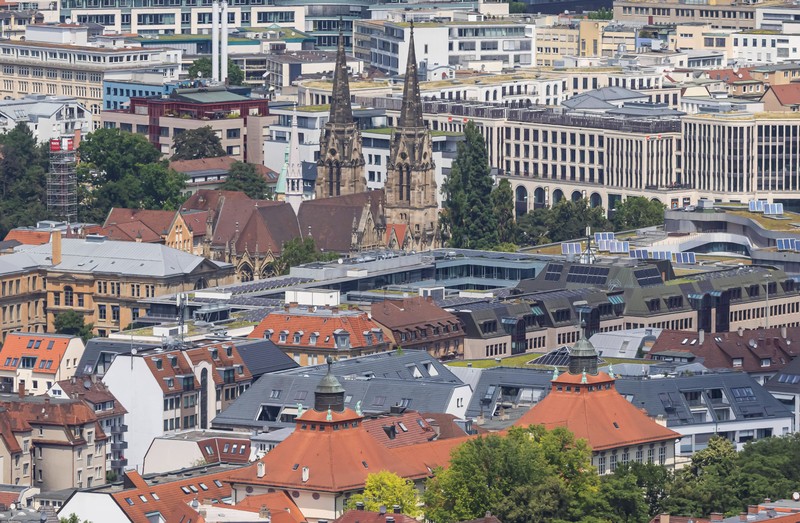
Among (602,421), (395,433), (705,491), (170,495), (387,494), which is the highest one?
(602,421)

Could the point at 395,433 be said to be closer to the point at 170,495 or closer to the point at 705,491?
the point at 170,495

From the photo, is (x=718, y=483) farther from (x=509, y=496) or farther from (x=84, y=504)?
(x=84, y=504)

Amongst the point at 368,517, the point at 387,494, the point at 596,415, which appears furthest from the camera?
the point at 596,415

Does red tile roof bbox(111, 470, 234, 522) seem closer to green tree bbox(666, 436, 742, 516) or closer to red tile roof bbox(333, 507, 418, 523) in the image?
red tile roof bbox(333, 507, 418, 523)

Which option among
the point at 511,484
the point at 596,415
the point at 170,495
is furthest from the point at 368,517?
the point at 596,415

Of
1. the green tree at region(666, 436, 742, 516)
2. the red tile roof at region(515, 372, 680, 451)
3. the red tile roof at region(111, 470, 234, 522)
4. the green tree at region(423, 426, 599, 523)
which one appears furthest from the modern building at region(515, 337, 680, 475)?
the red tile roof at region(111, 470, 234, 522)

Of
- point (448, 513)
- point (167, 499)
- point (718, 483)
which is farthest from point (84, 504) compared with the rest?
point (718, 483)
